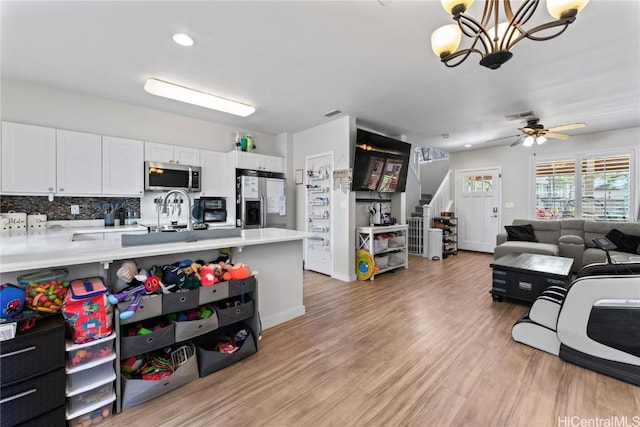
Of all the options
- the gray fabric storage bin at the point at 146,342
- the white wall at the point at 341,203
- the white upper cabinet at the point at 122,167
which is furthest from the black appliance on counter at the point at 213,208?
the gray fabric storage bin at the point at 146,342

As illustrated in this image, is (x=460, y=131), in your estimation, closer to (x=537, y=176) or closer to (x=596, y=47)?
(x=537, y=176)

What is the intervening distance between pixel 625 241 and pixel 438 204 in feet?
11.0

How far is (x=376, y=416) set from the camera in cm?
157

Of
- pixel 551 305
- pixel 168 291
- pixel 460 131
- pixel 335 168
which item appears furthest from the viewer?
pixel 460 131

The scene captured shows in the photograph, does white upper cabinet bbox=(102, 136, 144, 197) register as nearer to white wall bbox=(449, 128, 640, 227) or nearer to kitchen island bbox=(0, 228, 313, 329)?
kitchen island bbox=(0, 228, 313, 329)

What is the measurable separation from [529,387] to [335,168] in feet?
11.6

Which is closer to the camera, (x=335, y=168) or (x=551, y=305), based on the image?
(x=551, y=305)

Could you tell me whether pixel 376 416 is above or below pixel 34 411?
below

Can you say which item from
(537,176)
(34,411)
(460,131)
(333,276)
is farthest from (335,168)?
(537,176)

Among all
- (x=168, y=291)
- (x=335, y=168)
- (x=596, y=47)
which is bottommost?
(x=168, y=291)

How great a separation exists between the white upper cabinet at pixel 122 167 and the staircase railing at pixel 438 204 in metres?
5.56

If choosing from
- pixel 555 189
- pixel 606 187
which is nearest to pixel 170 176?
pixel 555 189

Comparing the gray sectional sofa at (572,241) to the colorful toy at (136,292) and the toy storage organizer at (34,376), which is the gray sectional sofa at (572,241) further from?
the toy storage organizer at (34,376)

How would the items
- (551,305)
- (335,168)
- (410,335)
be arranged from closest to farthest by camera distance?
(551,305) < (410,335) < (335,168)
